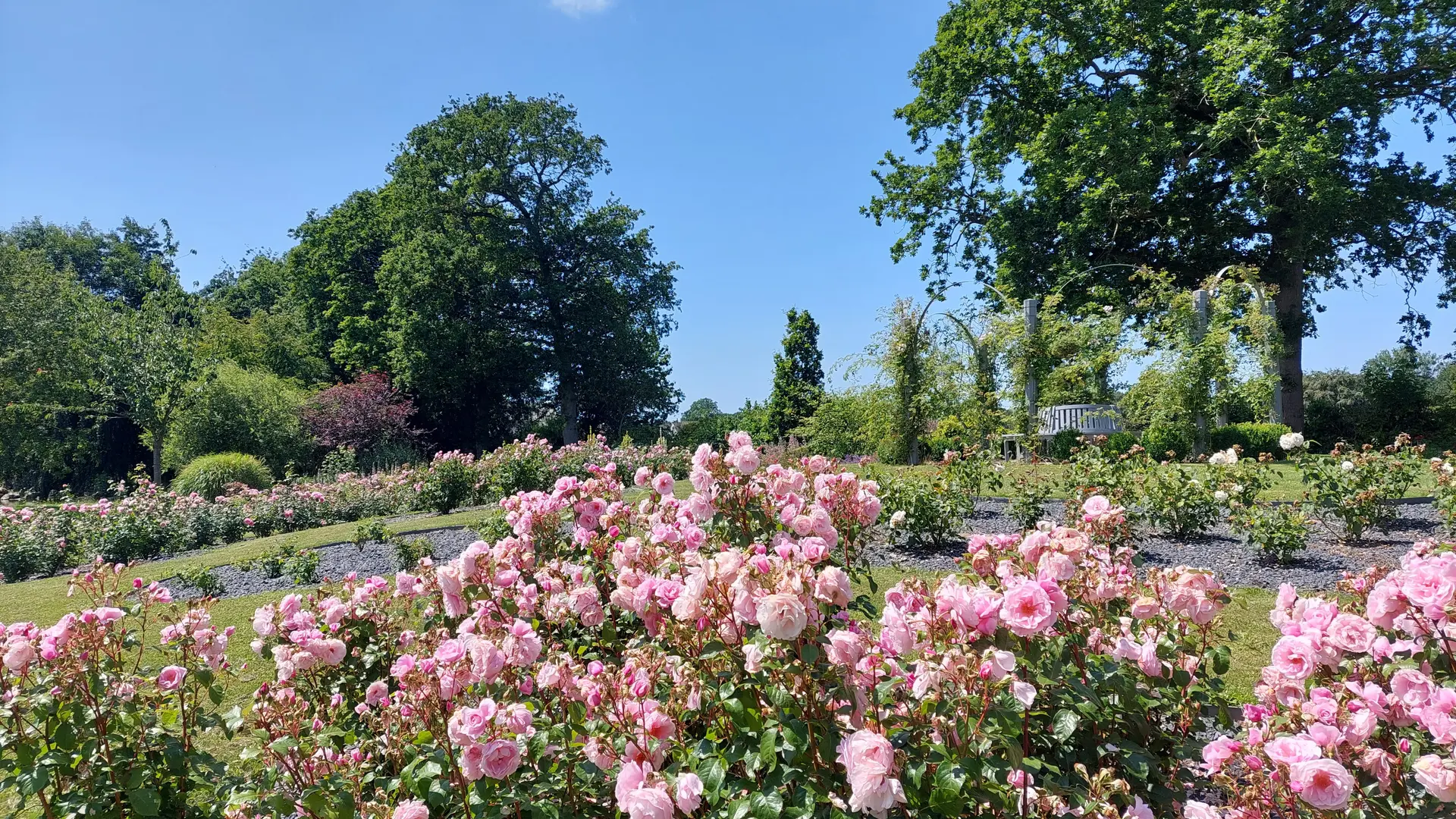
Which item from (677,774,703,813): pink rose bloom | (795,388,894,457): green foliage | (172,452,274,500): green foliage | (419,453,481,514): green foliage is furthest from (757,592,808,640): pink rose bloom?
(172,452,274,500): green foliage

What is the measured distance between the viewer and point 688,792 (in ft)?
4.36

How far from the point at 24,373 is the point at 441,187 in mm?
11797

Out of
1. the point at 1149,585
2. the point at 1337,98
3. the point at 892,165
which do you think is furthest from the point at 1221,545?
the point at 892,165

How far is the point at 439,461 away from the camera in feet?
36.3

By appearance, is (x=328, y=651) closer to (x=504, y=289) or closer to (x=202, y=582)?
(x=202, y=582)

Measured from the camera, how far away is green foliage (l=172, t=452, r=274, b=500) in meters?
14.0

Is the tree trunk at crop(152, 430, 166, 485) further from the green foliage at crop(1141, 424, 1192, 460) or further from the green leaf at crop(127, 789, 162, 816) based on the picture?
the green foliage at crop(1141, 424, 1192, 460)

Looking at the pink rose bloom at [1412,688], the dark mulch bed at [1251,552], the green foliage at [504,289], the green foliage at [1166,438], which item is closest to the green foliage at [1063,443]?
the green foliage at [1166,438]

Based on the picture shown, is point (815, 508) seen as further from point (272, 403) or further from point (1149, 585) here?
point (272, 403)

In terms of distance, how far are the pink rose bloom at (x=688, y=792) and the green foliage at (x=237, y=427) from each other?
63.5 feet

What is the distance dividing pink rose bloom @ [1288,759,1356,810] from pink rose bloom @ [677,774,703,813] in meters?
0.95

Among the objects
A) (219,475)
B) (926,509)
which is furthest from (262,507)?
(926,509)

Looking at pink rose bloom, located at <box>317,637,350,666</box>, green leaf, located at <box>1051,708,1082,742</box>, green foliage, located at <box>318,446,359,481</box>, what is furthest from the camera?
green foliage, located at <box>318,446,359,481</box>

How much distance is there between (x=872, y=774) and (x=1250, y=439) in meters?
13.0
